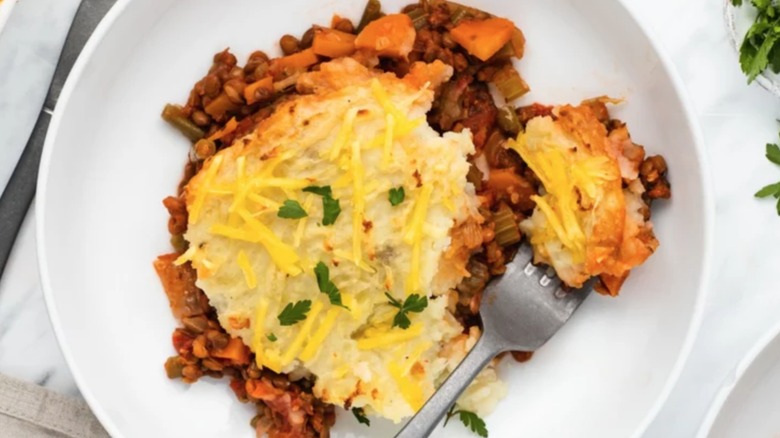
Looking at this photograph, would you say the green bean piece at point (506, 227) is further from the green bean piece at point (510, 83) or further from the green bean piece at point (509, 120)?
the green bean piece at point (510, 83)

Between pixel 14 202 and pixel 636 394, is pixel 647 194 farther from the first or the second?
pixel 14 202

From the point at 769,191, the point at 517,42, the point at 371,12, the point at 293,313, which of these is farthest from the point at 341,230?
the point at 769,191

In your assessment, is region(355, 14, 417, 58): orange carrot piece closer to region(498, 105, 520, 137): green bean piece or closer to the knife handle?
region(498, 105, 520, 137): green bean piece

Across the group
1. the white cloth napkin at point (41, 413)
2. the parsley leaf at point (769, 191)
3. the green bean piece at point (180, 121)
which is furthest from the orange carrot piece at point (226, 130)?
the parsley leaf at point (769, 191)

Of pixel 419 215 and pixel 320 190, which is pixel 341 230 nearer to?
pixel 320 190

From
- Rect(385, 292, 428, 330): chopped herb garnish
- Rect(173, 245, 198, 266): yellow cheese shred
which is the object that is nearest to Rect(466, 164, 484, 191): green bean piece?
Rect(385, 292, 428, 330): chopped herb garnish

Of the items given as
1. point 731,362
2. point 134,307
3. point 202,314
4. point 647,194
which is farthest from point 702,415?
point 134,307
